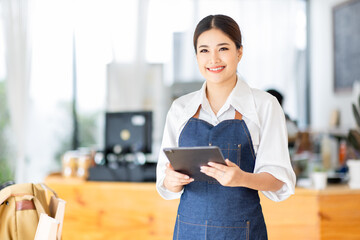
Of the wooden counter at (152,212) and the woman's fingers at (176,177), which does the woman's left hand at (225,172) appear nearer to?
the woman's fingers at (176,177)

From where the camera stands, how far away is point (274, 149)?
1518 mm

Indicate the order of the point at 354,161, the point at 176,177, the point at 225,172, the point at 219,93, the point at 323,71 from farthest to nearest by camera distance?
1. the point at 323,71
2. the point at 354,161
3. the point at 219,93
4. the point at 176,177
5. the point at 225,172

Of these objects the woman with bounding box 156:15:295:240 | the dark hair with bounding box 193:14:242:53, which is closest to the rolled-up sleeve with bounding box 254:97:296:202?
the woman with bounding box 156:15:295:240

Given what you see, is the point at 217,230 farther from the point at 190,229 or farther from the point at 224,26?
the point at 224,26

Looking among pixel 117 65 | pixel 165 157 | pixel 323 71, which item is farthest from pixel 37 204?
pixel 323 71

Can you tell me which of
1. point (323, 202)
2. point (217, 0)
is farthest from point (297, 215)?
point (217, 0)

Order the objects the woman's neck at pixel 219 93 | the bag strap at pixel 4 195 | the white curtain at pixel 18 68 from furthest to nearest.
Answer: the white curtain at pixel 18 68, the bag strap at pixel 4 195, the woman's neck at pixel 219 93

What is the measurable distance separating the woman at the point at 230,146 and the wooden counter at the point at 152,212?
1.28 m

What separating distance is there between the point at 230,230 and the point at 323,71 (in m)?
4.56

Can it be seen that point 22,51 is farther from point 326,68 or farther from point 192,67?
point 326,68

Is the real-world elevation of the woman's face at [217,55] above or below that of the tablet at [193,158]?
above

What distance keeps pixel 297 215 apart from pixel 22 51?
2.99 meters

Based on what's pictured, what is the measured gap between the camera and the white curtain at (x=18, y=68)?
422 cm

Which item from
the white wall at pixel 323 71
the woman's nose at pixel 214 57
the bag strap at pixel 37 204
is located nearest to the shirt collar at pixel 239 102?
the woman's nose at pixel 214 57
